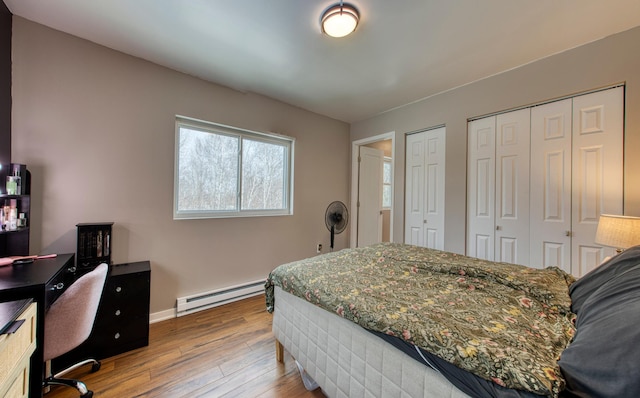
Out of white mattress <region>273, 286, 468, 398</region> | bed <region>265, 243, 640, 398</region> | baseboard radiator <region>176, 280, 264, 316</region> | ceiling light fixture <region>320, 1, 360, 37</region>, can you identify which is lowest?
baseboard radiator <region>176, 280, 264, 316</region>

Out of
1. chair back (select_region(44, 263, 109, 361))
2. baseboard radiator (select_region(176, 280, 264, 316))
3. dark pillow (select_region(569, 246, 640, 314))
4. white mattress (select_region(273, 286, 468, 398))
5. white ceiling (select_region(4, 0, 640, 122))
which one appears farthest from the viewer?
baseboard radiator (select_region(176, 280, 264, 316))

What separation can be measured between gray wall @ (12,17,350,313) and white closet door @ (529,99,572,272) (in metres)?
2.85

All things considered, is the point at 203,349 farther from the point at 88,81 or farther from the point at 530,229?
the point at 530,229

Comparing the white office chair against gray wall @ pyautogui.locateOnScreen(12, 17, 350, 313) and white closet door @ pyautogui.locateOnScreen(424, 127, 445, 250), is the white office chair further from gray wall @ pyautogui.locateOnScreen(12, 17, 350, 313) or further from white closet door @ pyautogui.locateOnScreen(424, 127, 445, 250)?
white closet door @ pyautogui.locateOnScreen(424, 127, 445, 250)

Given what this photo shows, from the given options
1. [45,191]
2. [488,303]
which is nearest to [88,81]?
[45,191]

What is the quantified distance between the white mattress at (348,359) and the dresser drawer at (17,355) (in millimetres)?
1220

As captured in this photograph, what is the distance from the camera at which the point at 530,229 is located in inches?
91.6

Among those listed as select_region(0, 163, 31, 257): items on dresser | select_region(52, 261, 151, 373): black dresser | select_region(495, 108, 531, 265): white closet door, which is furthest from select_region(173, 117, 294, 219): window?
select_region(495, 108, 531, 265): white closet door

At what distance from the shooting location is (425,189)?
3148 mm

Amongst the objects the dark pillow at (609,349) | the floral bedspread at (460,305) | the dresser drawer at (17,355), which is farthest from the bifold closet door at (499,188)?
the dresser drawer at (17,355)

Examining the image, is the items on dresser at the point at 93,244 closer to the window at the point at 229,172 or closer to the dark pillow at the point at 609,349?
the window at the point at 229,172

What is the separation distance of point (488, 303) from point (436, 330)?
0.49 m

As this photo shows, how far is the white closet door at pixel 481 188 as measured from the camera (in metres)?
2.57

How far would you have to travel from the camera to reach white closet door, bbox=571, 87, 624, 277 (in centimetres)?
191
